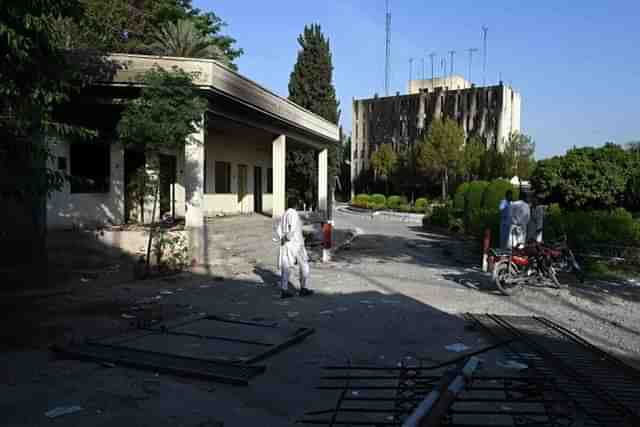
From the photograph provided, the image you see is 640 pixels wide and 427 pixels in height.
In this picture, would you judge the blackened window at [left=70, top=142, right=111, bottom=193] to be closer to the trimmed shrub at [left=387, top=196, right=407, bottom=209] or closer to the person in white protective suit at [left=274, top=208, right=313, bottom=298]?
the person in white protective suit at [left=274, top=208, right=313, bottom=298]

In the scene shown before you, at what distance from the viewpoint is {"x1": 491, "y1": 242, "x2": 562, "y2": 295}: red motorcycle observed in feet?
36.1

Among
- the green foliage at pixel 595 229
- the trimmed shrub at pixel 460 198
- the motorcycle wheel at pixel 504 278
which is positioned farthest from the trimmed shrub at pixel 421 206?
the motorcycle wheel at pixel 504 278

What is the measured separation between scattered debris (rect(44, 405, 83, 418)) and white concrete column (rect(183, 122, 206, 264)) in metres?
8.95

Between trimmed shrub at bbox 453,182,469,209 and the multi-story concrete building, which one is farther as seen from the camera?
the multi-story concrete building

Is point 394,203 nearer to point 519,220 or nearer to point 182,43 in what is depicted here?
point 182,43

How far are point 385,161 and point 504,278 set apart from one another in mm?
49388

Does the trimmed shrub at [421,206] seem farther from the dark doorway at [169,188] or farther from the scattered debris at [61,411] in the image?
the scattered debris at [61,411]

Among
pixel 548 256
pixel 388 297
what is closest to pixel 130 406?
pixel 388 297

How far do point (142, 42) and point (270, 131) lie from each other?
462 inches

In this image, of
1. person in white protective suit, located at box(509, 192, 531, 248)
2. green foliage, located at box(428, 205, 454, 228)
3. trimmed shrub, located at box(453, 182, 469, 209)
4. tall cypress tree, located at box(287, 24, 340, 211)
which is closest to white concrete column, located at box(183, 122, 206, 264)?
person in white protective suit, located at box(509, 192, 531, 248)

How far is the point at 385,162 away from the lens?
2356 inches

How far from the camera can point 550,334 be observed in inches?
304

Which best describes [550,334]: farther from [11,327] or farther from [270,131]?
[270,131]

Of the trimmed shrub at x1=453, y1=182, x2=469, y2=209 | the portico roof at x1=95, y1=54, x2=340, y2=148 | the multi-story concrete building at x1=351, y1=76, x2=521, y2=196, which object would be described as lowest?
the trimmed shrub at x1=453, y1=182, x2=469, y2=209
